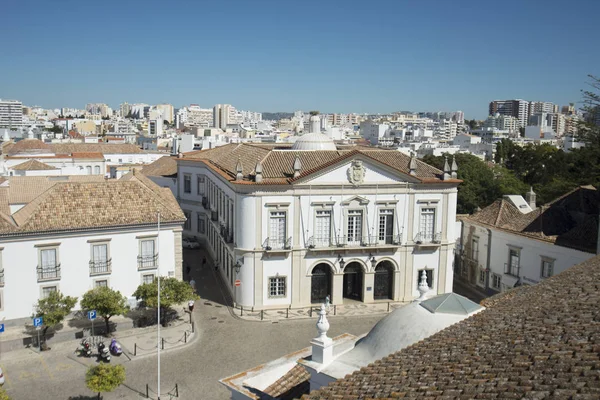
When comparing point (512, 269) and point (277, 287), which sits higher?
point (512, 269)

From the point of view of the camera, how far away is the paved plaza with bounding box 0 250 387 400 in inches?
929

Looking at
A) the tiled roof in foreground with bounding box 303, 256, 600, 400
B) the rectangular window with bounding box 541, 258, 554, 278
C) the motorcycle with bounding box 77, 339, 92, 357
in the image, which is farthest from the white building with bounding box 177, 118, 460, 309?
the tiled roof in foreground with bounding box 303, 256, 600, 400

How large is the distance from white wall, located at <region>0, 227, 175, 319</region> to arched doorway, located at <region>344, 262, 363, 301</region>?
1002 centimetres

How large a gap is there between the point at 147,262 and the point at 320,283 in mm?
9582

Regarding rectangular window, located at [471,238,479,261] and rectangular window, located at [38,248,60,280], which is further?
rectangular window, located at [471,238,479,261]

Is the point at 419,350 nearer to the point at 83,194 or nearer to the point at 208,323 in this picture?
the point at 208,323

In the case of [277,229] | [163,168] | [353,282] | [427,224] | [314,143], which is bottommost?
[353,282]

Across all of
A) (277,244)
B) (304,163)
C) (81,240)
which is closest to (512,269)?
(304,163)

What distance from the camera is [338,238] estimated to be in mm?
33438

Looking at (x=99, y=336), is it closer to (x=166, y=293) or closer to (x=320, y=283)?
(x=166, y=293)

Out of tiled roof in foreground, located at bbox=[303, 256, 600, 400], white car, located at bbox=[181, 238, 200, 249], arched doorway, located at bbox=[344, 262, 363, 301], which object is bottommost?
white car, located at bbox=[181, 238, 200, 249]

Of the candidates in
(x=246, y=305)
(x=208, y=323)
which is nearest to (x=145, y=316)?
(x=208, y=323)

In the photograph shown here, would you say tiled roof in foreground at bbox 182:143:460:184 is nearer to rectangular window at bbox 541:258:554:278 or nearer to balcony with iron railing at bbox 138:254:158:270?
balcony with iron railing at bbox 138:254:158:270

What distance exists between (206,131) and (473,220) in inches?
4107
